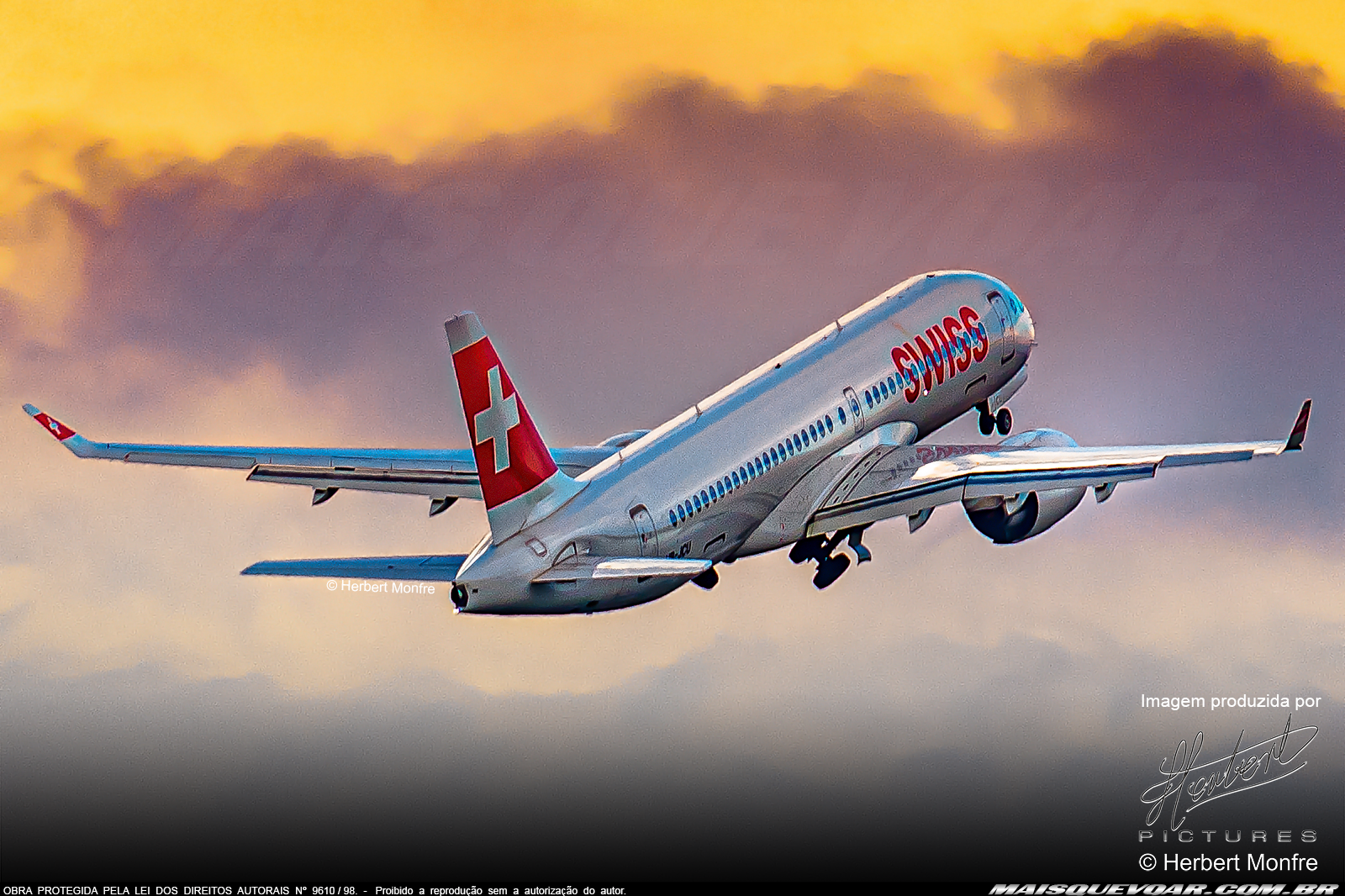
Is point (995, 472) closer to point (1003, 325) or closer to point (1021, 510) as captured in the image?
point (1021, 510)

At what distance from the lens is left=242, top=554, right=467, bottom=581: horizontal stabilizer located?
116 feet

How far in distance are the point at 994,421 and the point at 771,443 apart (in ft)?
40.9

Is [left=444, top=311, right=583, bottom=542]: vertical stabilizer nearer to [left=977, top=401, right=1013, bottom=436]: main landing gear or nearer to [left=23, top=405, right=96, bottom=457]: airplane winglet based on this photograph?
[left=23, top=405, right=96, bottom=457]: airplane winglet

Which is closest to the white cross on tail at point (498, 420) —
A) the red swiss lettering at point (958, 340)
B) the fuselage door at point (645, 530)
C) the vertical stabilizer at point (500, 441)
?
the vertical stabilizer at point (500, 441)

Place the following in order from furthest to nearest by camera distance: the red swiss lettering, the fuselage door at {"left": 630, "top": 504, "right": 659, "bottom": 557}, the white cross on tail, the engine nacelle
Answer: the red swiss lettering < the engine nacelle < the fuselage door at {"left": 630, "top": 504, "right": 659, "bottom": 557} < the white cross on tail

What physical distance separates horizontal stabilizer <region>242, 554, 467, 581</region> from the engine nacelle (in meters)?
17.6

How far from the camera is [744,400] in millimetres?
43812

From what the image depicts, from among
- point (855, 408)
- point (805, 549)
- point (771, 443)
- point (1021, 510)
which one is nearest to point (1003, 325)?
point (1021, 510)

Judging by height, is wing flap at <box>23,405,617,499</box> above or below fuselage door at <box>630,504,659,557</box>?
above

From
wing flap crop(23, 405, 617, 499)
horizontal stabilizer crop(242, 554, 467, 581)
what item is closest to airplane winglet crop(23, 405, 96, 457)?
wing flap crop(23, 405, 617, 499)

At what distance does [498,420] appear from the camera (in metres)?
36.1

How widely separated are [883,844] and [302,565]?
32350 mm

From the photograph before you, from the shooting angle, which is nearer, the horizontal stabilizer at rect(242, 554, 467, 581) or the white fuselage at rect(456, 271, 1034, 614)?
the horizontal stabilizer at rect(242, 554, 467, 581)

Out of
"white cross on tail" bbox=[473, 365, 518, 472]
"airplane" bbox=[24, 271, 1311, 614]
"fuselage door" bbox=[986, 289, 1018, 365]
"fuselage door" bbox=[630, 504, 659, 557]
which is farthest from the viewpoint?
"fuselage door" bbox=[986, 289, 1018, 365]
